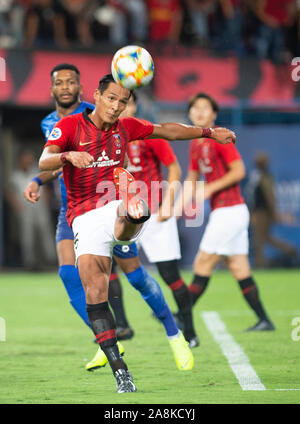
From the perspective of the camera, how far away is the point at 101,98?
634 cm

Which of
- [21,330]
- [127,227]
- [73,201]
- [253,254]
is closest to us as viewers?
[127,227]

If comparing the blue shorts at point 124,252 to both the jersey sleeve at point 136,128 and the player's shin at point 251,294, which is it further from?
the player's shin at point 251,294

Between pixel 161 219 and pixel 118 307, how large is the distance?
0.98 m

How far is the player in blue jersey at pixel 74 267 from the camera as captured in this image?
275 inches

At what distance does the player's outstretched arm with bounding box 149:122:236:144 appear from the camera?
Answer: 662 cm

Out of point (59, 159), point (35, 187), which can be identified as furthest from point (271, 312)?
point (59, 159)

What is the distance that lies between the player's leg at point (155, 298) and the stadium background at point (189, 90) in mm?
10551

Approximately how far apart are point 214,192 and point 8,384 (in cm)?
335

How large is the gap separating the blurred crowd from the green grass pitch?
716 centimetres

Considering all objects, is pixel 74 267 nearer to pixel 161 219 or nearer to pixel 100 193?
pixel 100 193

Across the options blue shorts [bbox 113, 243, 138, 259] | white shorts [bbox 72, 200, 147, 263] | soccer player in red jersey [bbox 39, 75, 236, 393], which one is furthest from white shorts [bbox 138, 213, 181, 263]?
white shorts [bbox 72, 200, 147, 263]

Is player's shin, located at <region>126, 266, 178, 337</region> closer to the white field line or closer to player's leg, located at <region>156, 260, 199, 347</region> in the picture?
player's leg, located at <region>156, 260, 199, 347</region>
